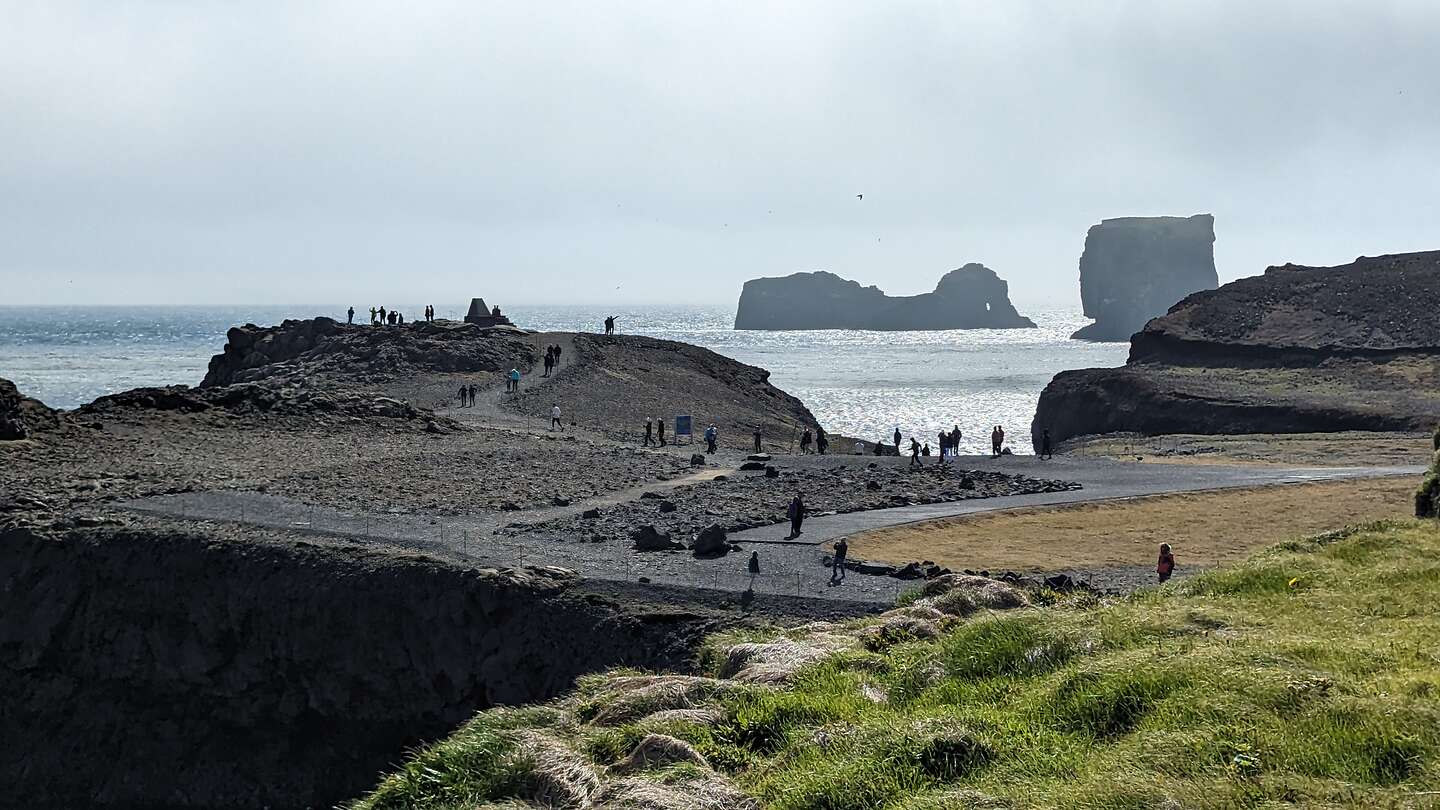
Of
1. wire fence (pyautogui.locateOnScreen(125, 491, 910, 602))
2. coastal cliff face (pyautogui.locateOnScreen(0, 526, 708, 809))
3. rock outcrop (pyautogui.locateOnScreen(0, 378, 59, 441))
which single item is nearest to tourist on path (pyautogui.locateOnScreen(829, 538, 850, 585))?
wire fence (pyautogui.locateOnScreen(125, 491, 910, 602))

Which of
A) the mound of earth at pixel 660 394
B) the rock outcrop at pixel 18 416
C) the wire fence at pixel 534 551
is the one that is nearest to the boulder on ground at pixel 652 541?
the wire fence at pixel 534 551

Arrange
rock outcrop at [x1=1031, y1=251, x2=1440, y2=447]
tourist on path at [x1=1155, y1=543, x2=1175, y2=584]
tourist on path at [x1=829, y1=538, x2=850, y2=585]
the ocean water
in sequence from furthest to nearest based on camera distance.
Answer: the ocean water < rock outcrop at [x1=1031, y1=251, x2=1440, y2=447] < tourist on path at [x1=829, y1=538, x2=850, y2=585] < tourist on path at [x1=1155, y1=543, x2=1175, y2=584]

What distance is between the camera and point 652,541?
26.2 metres

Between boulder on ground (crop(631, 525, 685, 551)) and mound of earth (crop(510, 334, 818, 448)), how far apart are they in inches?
824

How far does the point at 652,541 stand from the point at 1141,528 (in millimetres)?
11499

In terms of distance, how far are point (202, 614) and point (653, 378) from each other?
1542 inches

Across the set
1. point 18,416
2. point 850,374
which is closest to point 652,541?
point 18,416

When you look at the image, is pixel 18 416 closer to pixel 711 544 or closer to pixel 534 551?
pixel 534 551

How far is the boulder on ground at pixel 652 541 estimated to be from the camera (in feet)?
85.6

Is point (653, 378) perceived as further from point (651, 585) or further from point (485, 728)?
point (485, 728)

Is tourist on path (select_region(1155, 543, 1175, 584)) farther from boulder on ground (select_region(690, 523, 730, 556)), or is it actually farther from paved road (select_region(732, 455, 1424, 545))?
boulder on ground (select_region(690, 523, 730, 556))

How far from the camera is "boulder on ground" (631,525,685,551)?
26078mm

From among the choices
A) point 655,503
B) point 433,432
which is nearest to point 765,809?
point 655,503

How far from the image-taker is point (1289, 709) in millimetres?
9055
